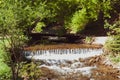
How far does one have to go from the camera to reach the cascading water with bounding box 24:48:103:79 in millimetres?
20655

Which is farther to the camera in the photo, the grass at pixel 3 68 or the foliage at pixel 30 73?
the foliage at pixel 30 73

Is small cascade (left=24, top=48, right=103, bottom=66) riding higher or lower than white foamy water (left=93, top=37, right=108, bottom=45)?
lower

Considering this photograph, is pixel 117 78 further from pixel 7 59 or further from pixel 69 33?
pixel 69 33

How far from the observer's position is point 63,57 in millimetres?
22734

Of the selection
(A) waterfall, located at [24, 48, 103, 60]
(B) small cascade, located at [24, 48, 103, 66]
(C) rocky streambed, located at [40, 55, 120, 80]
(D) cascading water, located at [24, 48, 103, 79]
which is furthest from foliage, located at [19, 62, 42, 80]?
(A) waterfall, located at [24, 48, 103, 60]

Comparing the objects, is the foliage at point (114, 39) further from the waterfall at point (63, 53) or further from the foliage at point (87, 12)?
the foliage at point (87, 12)

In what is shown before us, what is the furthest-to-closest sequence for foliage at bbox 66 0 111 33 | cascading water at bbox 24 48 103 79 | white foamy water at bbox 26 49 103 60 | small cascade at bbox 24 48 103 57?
foliage at bbox 66 0 111 33, small cascade at bbox 24 48 103 57, white foamy water at bbox 26 49 103 60, cascading water at bbox 24 48 103 79

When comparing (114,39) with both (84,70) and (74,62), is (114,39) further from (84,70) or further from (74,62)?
(74,62)

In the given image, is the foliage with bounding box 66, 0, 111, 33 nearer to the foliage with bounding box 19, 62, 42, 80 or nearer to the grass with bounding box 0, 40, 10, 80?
the foliage with bounding box 19, 62, 42, 80

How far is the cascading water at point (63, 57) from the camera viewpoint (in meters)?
20.7

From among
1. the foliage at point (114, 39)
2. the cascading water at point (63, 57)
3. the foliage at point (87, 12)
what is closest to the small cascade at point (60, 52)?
the cascading water at point (63, 57)

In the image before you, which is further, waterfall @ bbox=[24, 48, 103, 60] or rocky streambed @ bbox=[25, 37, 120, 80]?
waterfall @ bbox=[24, 48, 103, 60]

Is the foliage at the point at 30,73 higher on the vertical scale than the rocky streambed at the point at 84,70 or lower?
higher

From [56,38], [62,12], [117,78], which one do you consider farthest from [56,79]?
[62,12]
